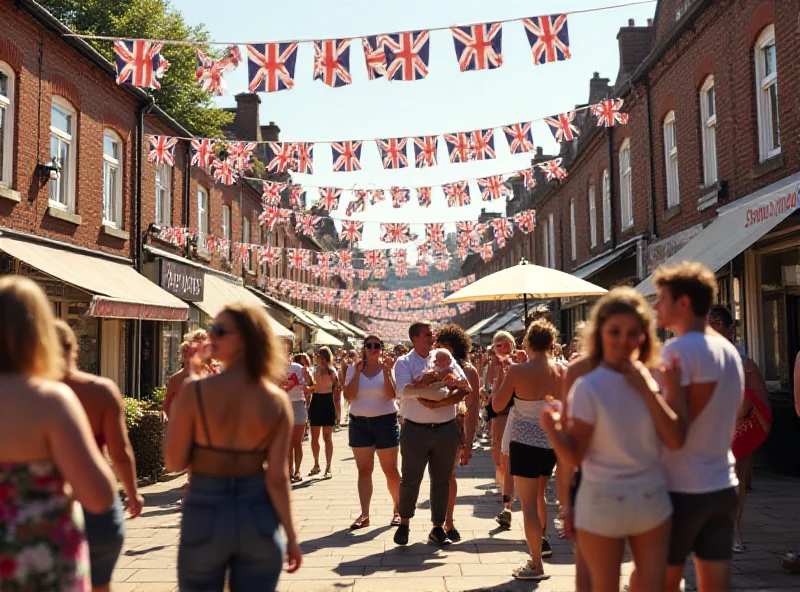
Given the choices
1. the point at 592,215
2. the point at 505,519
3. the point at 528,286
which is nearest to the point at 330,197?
the point at 592,215

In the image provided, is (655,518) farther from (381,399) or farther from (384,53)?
(384,53)

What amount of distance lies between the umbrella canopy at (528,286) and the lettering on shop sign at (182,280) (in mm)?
9025

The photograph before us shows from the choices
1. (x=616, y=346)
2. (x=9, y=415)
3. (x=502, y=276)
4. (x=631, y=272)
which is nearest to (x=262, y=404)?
(x=9, y=415)

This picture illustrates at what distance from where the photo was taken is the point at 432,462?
6.83 m

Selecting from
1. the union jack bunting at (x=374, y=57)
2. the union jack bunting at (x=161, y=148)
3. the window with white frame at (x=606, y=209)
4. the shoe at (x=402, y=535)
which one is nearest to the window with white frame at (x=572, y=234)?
the window with white frame at (x=606, y=209)

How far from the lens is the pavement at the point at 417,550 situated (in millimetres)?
5602

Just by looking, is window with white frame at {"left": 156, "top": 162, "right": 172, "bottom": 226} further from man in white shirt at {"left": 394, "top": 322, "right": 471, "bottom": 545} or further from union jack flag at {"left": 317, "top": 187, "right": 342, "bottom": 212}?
man in white shirt at {"left": 394, "top": 322, "right": 471, "bottom": 545}

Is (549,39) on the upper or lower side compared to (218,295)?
Answer: upper

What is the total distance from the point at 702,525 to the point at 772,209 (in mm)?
6625

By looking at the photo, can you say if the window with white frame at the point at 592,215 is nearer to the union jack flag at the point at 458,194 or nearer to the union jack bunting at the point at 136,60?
the union jack flag at the point at 458,194

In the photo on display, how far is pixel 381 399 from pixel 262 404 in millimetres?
4407

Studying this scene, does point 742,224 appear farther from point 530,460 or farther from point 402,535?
point 402,535

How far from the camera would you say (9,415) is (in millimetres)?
2715

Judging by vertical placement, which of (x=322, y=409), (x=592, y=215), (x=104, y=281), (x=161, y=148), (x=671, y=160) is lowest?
(x=322, y=409)
